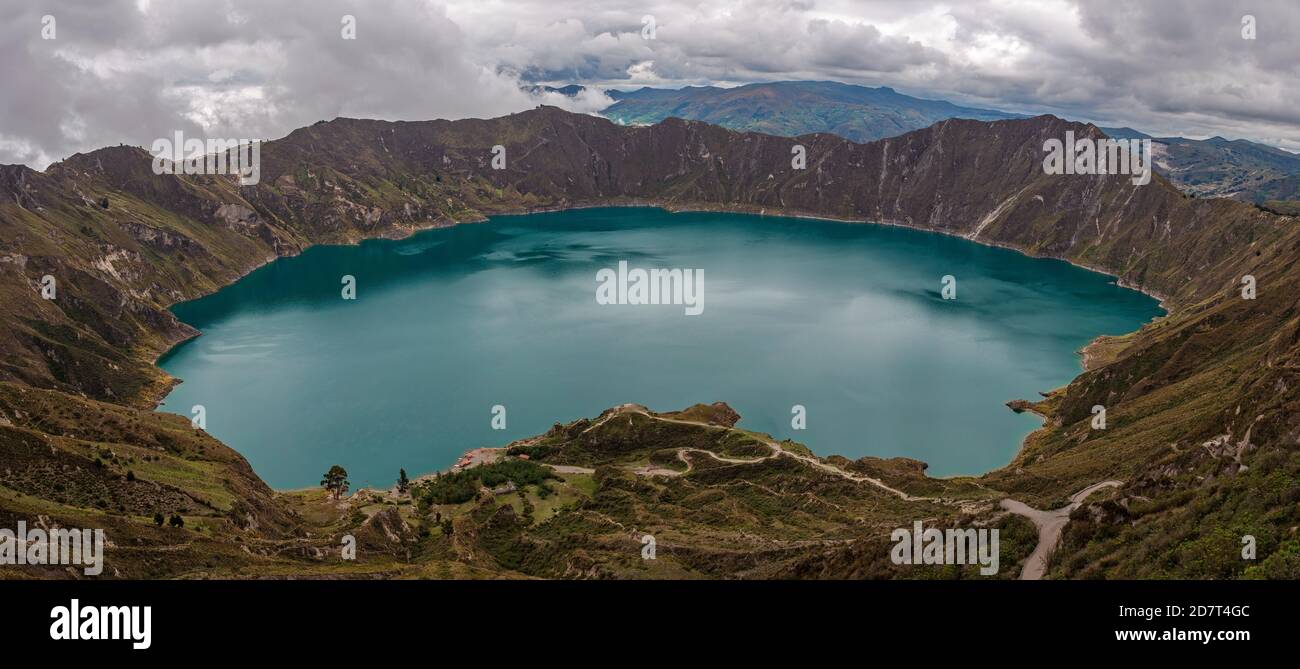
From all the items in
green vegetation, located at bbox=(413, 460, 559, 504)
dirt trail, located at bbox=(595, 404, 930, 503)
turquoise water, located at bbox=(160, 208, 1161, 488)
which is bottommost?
green vegetation, located at bbox=(413, 460, 559, 504)

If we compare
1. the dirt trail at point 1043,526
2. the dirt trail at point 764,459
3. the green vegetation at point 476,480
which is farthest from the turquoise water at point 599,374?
the dirt trail at point 1043,526

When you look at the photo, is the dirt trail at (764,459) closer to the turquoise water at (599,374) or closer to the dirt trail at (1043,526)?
the turquoise water at (599,374)

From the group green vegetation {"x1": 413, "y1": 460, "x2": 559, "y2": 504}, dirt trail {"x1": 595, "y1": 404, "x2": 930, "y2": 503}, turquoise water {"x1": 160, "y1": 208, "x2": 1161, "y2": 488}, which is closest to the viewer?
dirt trail {"x1": 595, "y1": 404, "x2": 930, "y2": 503}

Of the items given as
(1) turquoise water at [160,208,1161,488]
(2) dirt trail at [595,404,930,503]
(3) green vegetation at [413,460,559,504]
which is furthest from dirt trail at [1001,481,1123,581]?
(3) green vegetation at [413,460,559,504]

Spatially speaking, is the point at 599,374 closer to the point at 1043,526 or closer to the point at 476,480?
the point at 476,480

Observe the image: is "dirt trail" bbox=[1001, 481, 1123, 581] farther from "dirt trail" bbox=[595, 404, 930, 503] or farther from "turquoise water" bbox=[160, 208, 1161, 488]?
"turquoise water" bbox=[160, 208, 1161, 488]

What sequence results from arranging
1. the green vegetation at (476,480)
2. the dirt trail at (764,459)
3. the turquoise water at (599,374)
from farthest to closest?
1. the turquoise water at (599,374)
2. the green vegetation at (476,480)
3. the dirt trail at (764,459)
